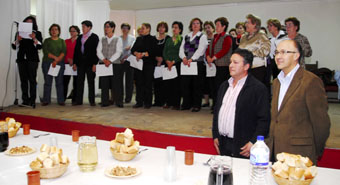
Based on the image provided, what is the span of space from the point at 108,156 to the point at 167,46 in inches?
141

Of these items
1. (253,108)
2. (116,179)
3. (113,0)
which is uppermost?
(113,0)

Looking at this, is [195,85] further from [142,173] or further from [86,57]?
[142,173]

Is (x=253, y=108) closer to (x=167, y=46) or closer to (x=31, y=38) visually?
(x=167, y=46)

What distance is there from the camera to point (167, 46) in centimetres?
519

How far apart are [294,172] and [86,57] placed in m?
4.79

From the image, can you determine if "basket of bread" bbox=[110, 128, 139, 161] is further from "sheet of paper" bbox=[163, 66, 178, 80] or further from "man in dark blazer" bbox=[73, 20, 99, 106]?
"man in dark blazer" bbox=[73, 20, 99, 106]

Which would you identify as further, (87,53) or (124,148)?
(87,53)

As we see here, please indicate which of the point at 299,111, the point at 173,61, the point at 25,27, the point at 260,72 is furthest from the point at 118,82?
the point at 299,111

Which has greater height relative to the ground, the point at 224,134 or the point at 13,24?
the point at 13,24

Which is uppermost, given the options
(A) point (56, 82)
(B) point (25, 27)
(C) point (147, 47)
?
(B) point (25, 27)

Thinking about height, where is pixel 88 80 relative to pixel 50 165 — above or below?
above

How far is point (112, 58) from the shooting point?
17.8 ft

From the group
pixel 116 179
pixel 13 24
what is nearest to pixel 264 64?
pixel 116 179

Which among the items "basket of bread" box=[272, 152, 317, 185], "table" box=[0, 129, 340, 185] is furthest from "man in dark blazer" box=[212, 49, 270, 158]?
"basket of bread" box=[272, 152, 317, 185]
